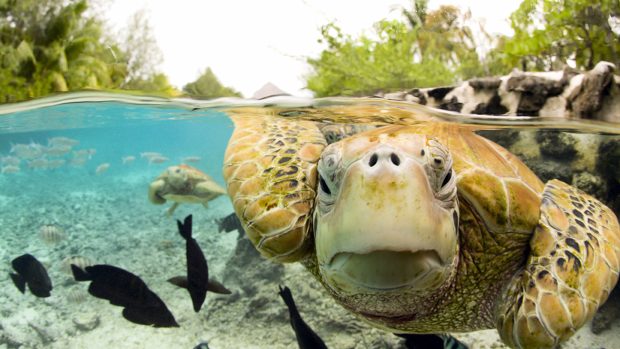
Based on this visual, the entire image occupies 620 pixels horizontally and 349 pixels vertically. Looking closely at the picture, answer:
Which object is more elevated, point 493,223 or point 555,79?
point 555,79

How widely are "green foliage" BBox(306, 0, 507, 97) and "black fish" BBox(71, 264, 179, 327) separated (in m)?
2.37

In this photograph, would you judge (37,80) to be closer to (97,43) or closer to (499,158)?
(97,43)

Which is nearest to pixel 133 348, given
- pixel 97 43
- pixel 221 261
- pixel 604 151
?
pixel 221 261

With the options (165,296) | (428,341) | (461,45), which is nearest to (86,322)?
(165,296)

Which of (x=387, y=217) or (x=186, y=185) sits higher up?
(x=387, y=217)

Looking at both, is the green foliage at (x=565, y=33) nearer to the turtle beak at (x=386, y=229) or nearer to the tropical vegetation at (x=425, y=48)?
the tropical vegetation at (x=425, y=48)

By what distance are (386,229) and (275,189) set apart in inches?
48.1

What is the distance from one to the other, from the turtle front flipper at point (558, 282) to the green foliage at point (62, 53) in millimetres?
3547

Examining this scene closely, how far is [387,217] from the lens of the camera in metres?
1.39

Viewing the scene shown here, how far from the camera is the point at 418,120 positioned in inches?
191

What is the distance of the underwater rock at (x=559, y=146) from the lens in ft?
15.1

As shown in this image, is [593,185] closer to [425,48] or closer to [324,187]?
[425,48]

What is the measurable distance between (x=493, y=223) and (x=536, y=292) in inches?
16.5

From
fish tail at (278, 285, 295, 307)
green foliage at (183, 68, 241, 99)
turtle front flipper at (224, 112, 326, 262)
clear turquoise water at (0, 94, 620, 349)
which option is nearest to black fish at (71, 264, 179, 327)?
fish tail at (278, 285, 295, 307)
